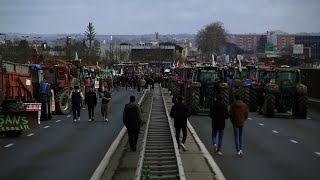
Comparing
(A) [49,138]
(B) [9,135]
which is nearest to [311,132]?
(A) [49,138]

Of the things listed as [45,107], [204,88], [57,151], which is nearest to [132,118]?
[57,151]

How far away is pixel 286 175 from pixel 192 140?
7.12 metres

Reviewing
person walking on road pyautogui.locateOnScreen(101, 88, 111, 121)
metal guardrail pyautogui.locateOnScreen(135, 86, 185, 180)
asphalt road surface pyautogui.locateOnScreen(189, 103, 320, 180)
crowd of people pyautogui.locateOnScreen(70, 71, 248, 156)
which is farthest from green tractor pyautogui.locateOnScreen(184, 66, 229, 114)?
crowd of people pyautogui.locateOnScreen(70, 71, 248, 156)

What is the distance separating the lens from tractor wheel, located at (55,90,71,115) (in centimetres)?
3209

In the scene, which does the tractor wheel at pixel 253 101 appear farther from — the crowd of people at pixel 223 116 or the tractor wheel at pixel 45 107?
the crowd of people at pixel 223 116

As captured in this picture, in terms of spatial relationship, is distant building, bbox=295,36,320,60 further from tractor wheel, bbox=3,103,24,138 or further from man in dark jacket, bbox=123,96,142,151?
man in dark jacket, bbox=123,96,142,151

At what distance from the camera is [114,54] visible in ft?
551

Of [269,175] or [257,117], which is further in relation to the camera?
[257,117]

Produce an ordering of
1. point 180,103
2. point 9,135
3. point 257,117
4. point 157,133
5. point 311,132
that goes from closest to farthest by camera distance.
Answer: point 180,103 → point 157,133 → point 9,135 → point 311,132 → point 257,117

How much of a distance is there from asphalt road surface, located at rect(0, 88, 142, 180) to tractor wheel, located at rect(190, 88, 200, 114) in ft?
20.3

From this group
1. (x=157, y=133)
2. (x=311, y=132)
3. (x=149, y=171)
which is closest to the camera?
(x=149, y=171)

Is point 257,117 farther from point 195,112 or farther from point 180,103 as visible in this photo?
point 180,103

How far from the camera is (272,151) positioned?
17.2m

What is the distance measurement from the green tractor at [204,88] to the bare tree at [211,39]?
455 ft
